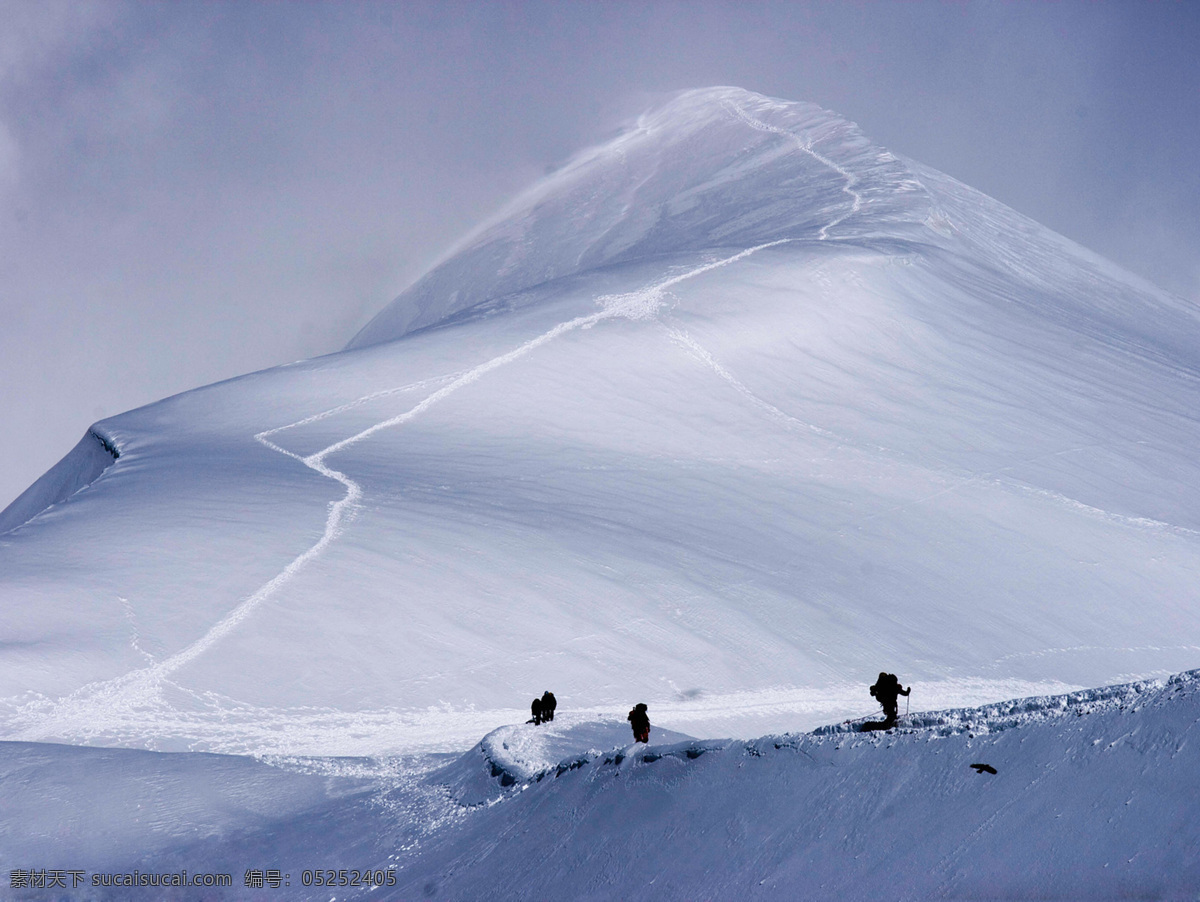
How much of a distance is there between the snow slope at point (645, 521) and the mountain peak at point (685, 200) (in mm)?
5680

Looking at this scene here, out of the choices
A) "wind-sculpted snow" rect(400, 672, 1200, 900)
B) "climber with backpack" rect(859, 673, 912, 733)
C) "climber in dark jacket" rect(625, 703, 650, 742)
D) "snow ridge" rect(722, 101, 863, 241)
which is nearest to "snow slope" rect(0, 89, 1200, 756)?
"snow ridge" rect(722, 101, 863, 241)

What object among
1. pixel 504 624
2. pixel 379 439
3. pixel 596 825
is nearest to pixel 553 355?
pixel 379 439

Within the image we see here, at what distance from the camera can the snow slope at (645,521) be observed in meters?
13.4

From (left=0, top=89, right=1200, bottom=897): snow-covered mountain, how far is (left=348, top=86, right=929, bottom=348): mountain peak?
5.28 meters

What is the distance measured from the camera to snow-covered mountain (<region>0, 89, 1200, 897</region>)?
1317 cm

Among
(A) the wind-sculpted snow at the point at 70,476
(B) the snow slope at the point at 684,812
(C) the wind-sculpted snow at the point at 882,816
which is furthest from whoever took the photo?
(A) the wind-sculpted snow at the point at 70,476

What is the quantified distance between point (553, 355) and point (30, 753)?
16107mm

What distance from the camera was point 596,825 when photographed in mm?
7840

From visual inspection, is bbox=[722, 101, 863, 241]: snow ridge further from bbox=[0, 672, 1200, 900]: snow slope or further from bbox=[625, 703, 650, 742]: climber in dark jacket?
bbox=[0, 672, 1200, 900]: snow slope

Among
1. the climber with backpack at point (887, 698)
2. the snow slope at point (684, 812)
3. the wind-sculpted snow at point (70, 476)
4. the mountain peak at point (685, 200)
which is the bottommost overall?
the snow slope at point (684, 812)

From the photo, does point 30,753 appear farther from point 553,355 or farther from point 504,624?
point 553,355

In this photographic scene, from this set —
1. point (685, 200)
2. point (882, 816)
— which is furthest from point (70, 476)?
point (685, 200)

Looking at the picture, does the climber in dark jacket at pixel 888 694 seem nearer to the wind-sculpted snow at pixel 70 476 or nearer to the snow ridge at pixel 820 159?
the wind-sculpted snow at pixel 70 476

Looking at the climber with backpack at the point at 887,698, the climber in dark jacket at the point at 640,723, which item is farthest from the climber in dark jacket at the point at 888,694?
the climber in dark jacket at the point at 640,723
